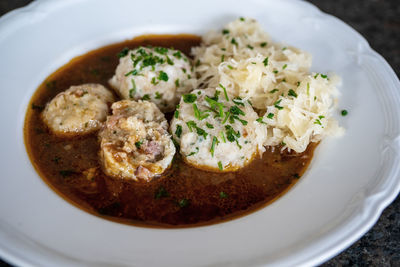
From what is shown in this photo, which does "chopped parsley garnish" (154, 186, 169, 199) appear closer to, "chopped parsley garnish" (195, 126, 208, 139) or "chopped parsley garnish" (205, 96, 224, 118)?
"chopped parsley garnish" (195, 126, 208, 139)

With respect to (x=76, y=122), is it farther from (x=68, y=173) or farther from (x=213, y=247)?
(x=213, y=247)

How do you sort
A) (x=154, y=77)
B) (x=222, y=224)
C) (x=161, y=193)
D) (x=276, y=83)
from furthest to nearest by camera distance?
(x=276, y=83) → (x=154, y=77) → (x=161, y=193) → (x=222, y=224)

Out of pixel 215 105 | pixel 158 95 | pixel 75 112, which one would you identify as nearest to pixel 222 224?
pixel 215 105

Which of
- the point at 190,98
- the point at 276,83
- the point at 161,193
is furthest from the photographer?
the point at 276,83

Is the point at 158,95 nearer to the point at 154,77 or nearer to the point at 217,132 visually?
the point at 154,77

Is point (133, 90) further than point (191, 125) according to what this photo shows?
Yes

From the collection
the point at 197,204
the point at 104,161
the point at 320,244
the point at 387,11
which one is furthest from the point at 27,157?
the point at 387,11

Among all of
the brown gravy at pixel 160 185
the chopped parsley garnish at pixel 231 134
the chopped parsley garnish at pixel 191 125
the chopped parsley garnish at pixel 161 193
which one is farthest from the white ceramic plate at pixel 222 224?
the chopped parsley garnish at pixel 191 125
